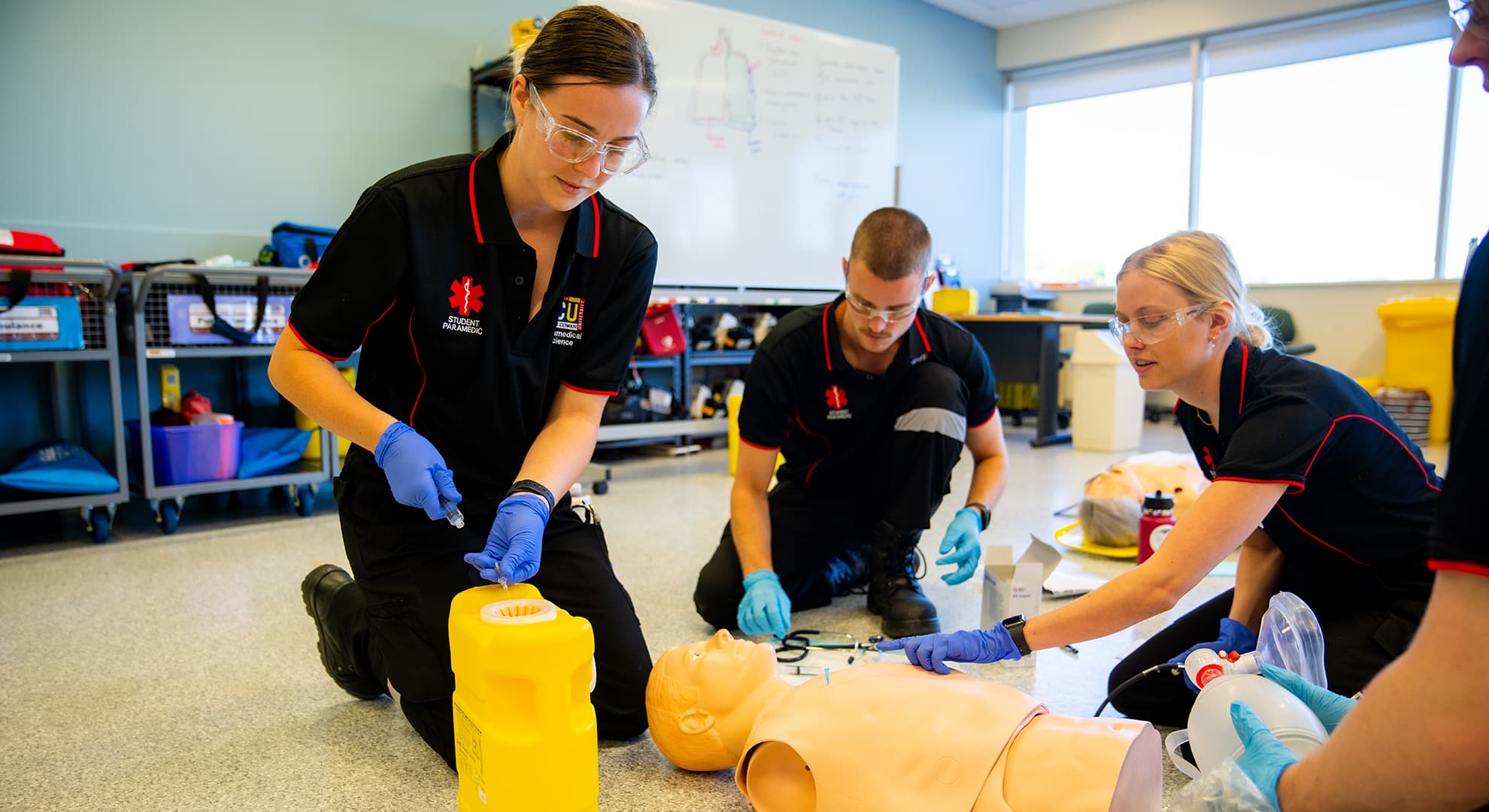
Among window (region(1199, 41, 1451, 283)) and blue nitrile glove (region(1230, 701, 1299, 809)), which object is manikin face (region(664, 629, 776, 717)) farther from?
window (region(1199, 41, 1451, 283))

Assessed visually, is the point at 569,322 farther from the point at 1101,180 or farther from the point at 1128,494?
the point at 1101,180

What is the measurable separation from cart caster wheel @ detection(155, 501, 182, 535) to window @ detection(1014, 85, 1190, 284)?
6207 millimetres

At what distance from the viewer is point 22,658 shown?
192 cm

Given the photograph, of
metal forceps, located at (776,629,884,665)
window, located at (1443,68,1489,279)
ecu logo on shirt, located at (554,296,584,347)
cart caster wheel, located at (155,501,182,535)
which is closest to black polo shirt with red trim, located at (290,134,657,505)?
ecu logo on shirt, located at (554,296,584,347)

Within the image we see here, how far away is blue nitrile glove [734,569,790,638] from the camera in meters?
1.77

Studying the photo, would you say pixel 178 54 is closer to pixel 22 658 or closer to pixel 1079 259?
pixel 22 658

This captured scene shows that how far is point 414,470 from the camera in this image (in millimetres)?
1290

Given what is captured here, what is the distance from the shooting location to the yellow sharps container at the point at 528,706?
1.05m

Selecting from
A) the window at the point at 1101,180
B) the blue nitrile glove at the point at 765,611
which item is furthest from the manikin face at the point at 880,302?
the window at the point at 1101,180

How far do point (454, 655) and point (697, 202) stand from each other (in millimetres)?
3652

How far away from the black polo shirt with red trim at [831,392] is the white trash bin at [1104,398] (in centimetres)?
304

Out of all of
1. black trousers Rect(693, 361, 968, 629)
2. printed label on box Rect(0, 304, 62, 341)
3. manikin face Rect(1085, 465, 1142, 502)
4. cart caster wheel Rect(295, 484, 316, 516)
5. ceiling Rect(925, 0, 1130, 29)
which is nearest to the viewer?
black trousers Rect(693, 361, 968, 629)

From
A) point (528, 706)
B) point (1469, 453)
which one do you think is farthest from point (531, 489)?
point (1469, 453)

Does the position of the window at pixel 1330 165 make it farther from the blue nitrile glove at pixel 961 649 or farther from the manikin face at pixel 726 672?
the manikin face at pixel 726 672
